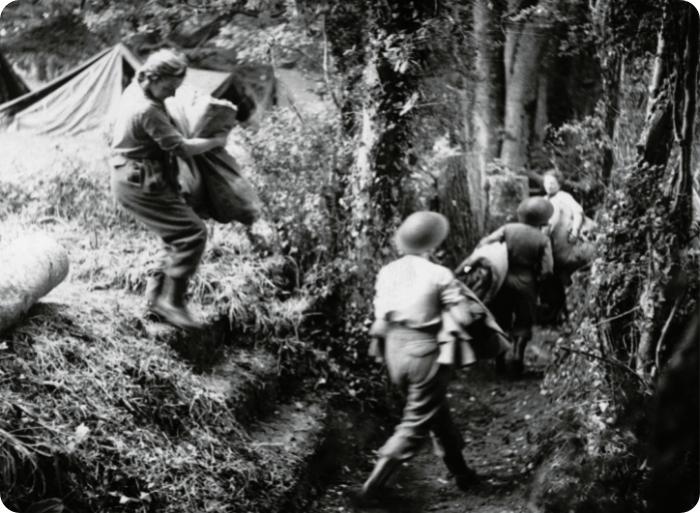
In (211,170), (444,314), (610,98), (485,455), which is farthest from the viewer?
(610,98)

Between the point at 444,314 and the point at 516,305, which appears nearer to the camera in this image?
the point at 444,314

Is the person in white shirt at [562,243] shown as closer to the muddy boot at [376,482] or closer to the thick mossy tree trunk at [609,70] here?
the thick mossy tree trunk at [609,70]

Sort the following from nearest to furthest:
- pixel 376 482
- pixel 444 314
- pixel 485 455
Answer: pixel 444 314 < pixel 376 482 < pixel 485 455

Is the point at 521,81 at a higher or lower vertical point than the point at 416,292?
higher

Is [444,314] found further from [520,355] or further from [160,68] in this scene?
[160,68]

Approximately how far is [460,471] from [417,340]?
631 millimetres

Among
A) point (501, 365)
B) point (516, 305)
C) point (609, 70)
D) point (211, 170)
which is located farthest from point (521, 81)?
point (211, 170)

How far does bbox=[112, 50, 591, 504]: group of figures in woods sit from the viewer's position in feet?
10.7

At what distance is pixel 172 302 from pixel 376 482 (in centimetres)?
121

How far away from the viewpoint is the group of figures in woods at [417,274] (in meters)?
3.25

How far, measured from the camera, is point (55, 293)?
3.56 meters

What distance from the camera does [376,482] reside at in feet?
11.0

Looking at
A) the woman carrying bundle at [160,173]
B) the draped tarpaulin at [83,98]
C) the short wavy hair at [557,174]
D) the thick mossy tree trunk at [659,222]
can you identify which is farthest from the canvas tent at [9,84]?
the thick mossy tree trunk at [659,222]

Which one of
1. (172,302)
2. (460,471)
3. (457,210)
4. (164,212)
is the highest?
(164,212)
